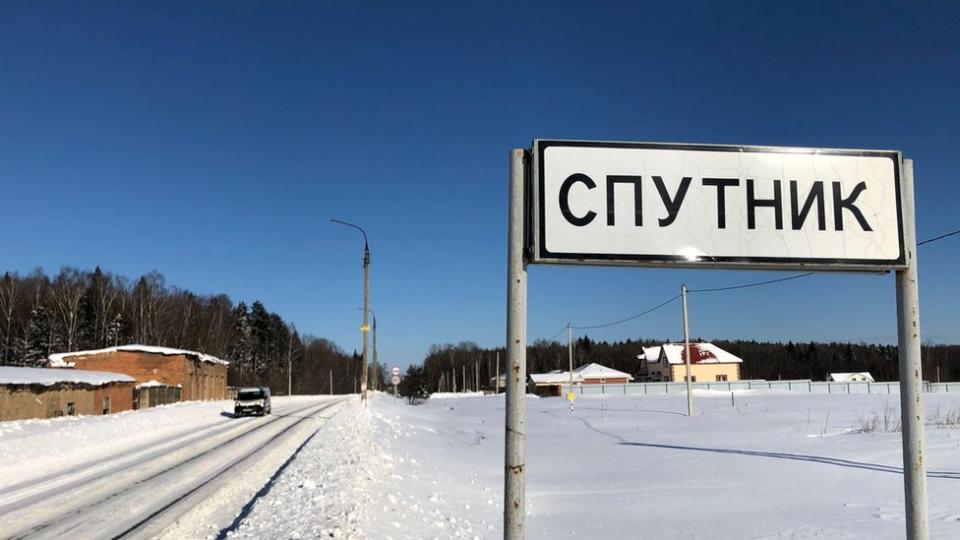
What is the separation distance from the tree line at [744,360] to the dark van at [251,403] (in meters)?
91.8

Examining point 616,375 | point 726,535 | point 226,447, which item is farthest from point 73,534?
point 616,375

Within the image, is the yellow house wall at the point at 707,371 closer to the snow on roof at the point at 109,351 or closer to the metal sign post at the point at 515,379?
the snow on roof at the point at 109,351

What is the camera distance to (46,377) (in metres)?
29.2

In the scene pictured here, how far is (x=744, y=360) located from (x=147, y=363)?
13584 cm

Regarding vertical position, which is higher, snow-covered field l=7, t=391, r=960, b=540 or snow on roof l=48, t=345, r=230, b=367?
snow on roof l=48, t=345, r=230, b=367

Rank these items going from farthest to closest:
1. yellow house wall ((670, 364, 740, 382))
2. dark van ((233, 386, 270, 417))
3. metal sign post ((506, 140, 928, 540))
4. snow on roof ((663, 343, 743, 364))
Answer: snow on roof ((663, 343, 743, 364)) < yellow house wall ((670, 364, 740, 382)) < dark van ((233, 386, 270, 417)) < metal sign post ((506, 140, 928, 540))

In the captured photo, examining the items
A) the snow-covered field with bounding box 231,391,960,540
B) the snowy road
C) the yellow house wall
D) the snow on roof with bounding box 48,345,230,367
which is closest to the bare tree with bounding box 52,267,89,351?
the snow on roof with bounding box 48,345,230,367

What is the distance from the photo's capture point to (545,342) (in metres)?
173

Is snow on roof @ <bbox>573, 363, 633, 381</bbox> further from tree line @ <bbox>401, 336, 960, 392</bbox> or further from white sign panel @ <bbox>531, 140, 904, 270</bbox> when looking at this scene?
white sign panel @ <bbox>531, 140, 904, 270</bbox>

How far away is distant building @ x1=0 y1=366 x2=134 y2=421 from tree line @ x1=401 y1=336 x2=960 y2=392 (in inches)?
3733

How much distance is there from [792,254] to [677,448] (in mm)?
17321

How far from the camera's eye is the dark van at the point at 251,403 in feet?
126

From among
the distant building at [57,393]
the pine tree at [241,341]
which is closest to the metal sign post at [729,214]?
the distant building at [57,393]

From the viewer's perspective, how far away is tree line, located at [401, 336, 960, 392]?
14012cm
